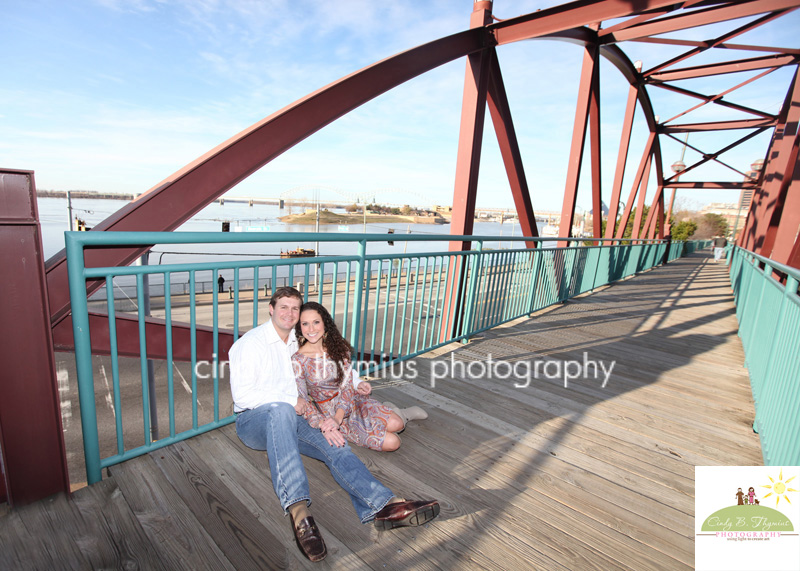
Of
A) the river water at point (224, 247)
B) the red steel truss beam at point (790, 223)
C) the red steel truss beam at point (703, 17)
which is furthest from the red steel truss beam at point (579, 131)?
the red steel truss beam at point (790, 223)

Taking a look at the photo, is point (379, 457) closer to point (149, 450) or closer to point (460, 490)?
point (460, 490)

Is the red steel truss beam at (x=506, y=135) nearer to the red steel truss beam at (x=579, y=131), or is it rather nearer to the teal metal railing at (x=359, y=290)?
the teal metal railing at (x=359, y=290)

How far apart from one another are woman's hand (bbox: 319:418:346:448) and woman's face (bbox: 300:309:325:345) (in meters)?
0.48

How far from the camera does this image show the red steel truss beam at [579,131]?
7340 mm

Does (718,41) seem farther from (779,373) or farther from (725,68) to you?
(779,373)

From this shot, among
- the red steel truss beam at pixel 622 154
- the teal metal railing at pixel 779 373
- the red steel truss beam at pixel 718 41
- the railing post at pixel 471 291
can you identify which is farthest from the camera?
the red steel truss beam at pixel 622 154

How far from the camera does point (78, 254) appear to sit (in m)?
Result: 1.61

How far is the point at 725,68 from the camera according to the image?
1171 centimetres

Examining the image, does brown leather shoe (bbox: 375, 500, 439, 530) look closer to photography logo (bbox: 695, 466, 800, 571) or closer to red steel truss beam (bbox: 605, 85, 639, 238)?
photography logo (bbox: 695, 466, 800, 571)

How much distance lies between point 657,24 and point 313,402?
9.17 meters

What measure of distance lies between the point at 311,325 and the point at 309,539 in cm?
104

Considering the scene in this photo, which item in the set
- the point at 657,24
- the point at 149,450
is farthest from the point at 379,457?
the point at 657,24

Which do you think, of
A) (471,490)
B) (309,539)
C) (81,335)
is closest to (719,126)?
(471,490)

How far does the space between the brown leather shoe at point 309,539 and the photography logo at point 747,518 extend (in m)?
1.58
